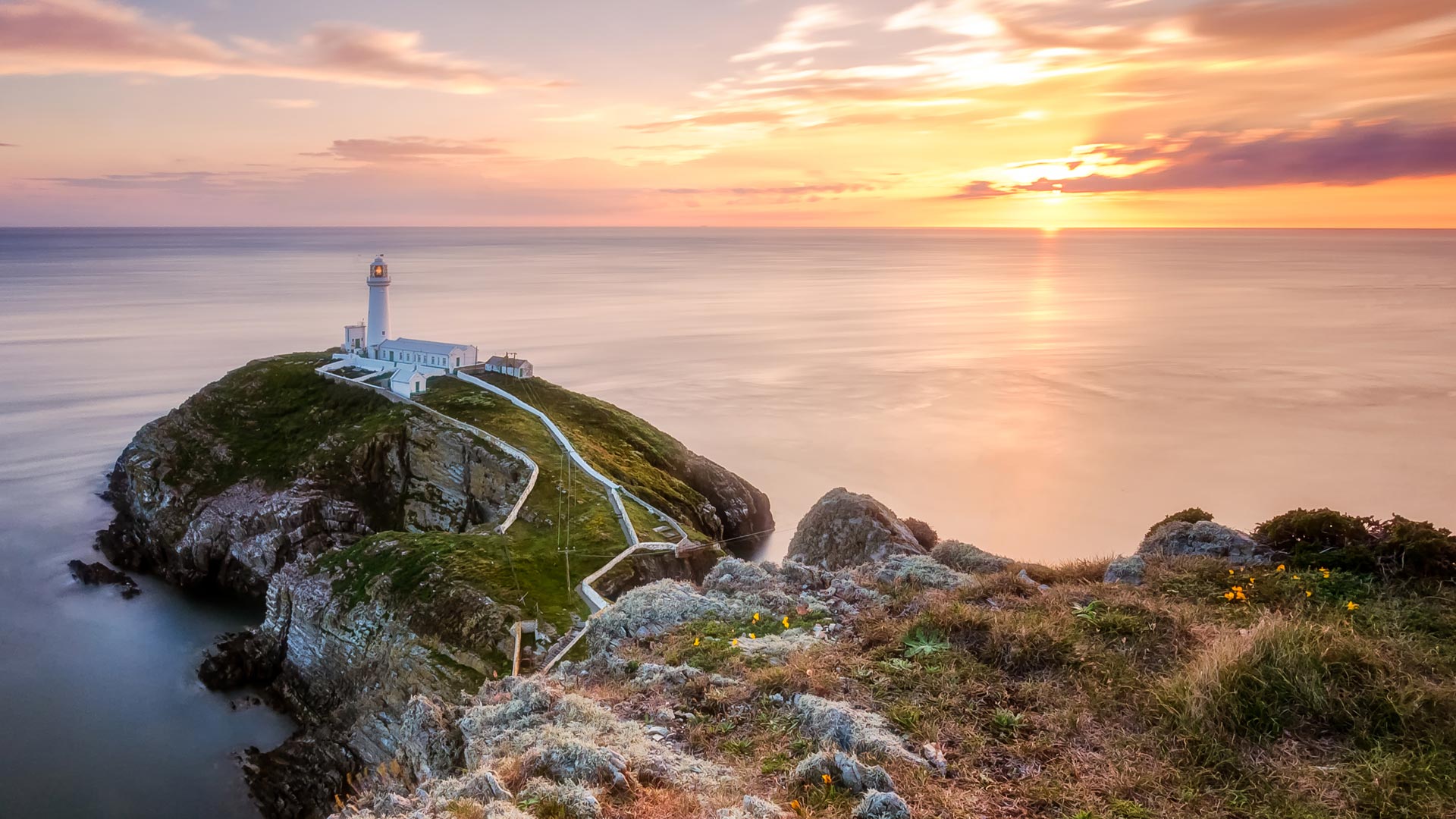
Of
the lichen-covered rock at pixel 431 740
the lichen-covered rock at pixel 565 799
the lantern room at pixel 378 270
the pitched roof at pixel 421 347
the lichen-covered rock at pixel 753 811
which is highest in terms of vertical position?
the lantern room at pixel 378 270

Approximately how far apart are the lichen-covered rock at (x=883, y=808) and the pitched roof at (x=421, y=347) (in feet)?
165

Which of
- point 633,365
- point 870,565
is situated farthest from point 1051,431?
point 870,565

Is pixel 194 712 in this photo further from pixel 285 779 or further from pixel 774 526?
pixel 774 526

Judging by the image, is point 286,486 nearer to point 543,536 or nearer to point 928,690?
point 543,536

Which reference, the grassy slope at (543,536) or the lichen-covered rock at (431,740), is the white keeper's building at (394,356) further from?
the lichen-covered rock at (431,740)

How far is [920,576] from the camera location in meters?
16.3

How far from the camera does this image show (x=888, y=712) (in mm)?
9984

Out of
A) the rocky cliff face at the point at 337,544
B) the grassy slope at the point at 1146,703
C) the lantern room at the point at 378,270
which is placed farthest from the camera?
the lantern room at the point at 378,270

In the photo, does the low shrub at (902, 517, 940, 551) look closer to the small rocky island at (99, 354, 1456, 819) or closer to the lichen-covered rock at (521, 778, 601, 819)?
the small rocky island at (99, 354, 1456, 819)

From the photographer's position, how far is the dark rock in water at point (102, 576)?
4047 centimetres

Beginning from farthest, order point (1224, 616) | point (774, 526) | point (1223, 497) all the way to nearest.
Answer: point (1223, 497)
point (774, 526)
point (1224, 616)

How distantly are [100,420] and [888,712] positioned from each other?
79842 millimetres

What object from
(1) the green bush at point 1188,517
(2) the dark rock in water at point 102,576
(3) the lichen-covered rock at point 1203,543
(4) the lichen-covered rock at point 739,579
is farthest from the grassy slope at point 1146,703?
(2) the dark rock in water at point 102,576

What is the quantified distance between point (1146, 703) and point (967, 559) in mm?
11536
